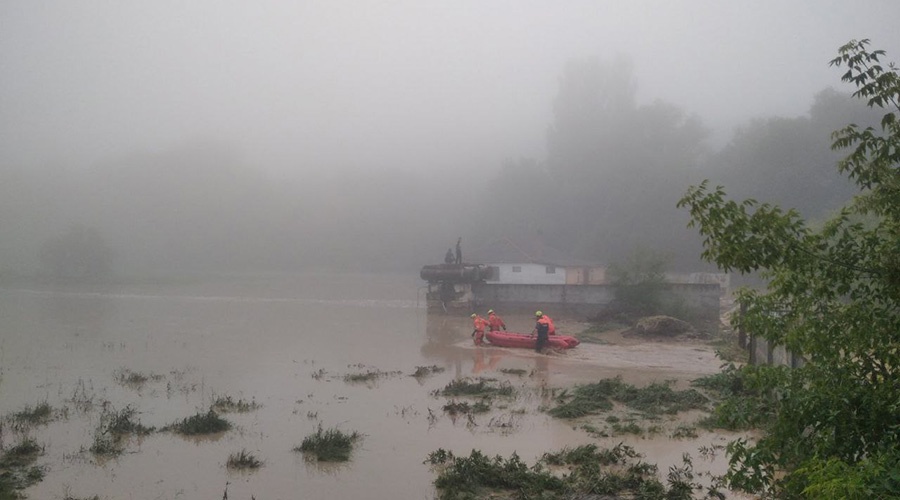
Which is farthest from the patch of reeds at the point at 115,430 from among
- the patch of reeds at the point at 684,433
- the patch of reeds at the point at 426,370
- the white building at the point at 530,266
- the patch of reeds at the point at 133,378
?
the white building at the point at 530,266

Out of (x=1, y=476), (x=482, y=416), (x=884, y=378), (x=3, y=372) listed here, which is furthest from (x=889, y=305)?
(x=3, y=372)

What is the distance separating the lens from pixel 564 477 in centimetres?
955

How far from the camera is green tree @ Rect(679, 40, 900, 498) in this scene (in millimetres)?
4375

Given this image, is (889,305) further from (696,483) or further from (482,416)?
(482,416)

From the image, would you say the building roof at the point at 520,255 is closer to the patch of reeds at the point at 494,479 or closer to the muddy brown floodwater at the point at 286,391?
the muddy brown floodwater at the point at 286,391

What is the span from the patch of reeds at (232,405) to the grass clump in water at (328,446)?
305 centimetres

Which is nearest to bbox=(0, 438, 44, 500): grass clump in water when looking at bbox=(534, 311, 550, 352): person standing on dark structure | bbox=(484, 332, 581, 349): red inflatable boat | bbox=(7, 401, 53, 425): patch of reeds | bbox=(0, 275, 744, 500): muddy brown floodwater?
bbox=(0, 275, 744, 500): muddy brown floodwater

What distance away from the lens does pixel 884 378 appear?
4.52 meters

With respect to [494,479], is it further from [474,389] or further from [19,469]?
[19,469]

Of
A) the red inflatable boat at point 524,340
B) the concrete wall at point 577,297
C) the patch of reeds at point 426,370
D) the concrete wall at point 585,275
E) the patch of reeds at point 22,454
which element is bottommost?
the patch of reeds at point 426,370

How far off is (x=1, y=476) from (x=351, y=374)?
9.77m

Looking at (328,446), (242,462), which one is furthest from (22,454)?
(328,446)

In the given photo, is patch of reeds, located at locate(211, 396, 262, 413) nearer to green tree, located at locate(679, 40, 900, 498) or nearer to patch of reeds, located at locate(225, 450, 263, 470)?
patch of reeds, located at locate(225, 450, 263, 470)

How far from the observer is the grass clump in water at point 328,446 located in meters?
11.0
